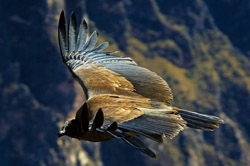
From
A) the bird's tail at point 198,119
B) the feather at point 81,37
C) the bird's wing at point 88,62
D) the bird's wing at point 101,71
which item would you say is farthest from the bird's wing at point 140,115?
the feather at point 81,37

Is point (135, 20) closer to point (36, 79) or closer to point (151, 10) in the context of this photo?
point (151, 10)

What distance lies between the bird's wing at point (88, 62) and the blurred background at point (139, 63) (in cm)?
8592

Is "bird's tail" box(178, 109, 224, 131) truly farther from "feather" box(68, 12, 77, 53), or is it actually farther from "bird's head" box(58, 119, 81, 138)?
"feather" box(68, 12, 77, 53)

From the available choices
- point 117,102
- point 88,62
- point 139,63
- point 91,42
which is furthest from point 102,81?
point 139,63

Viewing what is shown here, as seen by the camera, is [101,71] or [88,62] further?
[88,62]

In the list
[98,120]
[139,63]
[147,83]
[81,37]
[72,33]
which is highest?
[98,120]

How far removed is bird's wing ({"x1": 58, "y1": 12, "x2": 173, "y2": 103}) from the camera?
10578 mm

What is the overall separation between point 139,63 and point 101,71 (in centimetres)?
10100

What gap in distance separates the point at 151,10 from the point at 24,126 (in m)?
44.0

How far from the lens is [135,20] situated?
12794cm

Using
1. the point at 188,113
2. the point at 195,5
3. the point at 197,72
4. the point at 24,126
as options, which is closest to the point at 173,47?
the point at 197,72

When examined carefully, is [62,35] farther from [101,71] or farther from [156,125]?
[156,125]

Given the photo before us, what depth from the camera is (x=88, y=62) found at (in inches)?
488

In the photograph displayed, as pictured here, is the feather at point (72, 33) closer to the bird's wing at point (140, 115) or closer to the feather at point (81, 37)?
the feather at point (81, 37)
